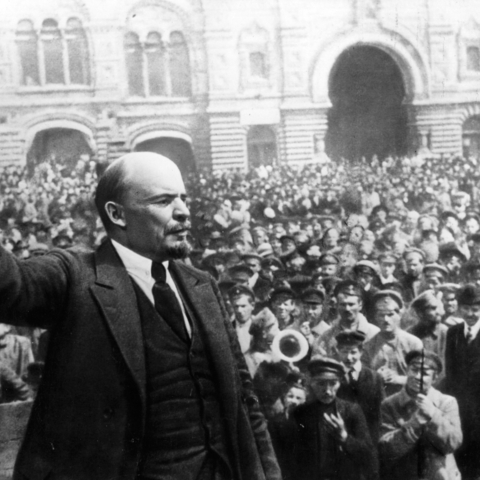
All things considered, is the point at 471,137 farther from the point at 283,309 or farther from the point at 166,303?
the point at 166,303

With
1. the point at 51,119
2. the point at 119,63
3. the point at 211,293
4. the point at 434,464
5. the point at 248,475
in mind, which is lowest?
the point at 434,464

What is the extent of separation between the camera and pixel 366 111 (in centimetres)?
470

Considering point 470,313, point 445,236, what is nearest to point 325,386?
point 470,313

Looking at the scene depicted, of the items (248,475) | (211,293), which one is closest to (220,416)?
(248,475)

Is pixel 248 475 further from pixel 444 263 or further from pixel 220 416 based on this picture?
pixel 444 263

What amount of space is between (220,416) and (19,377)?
5.70 ft

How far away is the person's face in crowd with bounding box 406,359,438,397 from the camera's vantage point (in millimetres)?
4203

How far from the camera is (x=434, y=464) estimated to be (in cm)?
418

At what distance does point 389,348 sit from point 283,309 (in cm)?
71

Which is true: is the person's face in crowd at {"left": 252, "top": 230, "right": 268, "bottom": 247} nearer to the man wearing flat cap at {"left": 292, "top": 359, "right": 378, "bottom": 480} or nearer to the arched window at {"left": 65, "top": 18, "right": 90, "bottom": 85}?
the man wearing flat cap at {"left": 292, "top": 359, "right": 378, "bottom": 480}

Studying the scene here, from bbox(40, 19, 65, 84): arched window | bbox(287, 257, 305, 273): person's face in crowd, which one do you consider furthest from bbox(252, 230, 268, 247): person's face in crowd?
bbox(40, 19, 65, 84): arched window

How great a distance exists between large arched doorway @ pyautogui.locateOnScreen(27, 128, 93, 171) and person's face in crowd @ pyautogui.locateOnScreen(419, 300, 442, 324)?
7.87ft

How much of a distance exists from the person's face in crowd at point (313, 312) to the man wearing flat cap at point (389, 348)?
349 mm

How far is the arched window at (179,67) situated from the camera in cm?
445
